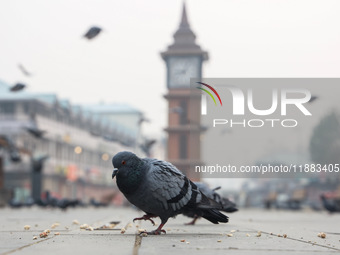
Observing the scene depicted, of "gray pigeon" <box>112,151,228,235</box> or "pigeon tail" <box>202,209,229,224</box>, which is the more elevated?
"gray pigeon" <box>112,151,228,235</box>

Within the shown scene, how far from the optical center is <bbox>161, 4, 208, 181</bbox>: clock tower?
64438 millimetres

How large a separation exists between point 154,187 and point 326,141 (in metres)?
82.7

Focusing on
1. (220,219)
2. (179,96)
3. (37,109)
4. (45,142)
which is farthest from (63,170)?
(220,219)

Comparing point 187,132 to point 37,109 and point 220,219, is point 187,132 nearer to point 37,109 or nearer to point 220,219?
point 37,109

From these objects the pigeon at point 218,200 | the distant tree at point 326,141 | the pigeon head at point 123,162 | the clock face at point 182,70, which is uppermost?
the clock face at point 182,70

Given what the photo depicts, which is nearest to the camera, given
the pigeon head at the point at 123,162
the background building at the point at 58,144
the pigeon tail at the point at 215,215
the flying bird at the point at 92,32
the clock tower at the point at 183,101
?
the pigeon head at the point at 123,162

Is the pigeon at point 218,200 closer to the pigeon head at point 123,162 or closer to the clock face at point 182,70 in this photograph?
the pigeon head at point 123,162

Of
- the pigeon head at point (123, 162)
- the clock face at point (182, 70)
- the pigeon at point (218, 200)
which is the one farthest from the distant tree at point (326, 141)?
the pigeon head at point (123, 162)

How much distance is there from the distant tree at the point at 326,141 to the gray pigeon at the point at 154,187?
7780 centimetres

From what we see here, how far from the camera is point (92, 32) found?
18719 millimetres

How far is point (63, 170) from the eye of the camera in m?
72.1

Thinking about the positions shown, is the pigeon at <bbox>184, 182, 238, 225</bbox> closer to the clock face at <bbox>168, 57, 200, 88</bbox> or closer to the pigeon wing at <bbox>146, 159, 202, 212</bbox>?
the pigeon wing at <bbox>146, 159, 202, 212</bbox>

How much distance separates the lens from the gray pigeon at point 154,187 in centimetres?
689

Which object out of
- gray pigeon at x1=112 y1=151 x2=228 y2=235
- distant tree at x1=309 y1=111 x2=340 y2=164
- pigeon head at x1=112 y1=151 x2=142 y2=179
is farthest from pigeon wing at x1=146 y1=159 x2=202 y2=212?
distant tree at x1=309 y1=111 x2=340 y2=164
